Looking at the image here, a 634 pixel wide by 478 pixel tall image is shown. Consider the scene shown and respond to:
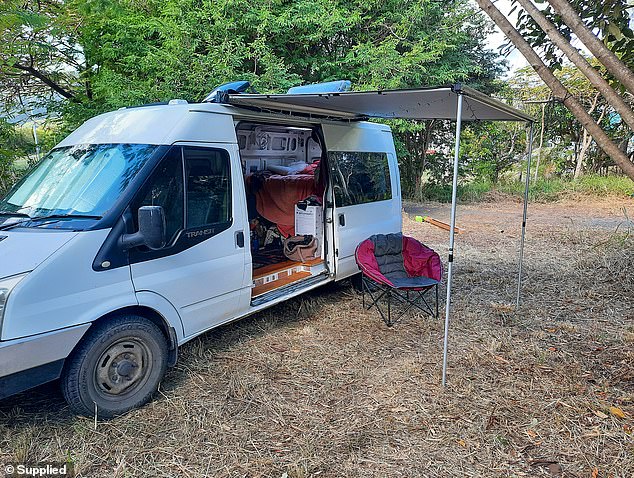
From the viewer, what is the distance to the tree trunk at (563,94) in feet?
9.27

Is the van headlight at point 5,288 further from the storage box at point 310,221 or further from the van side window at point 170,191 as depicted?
the storage box at point 310,221

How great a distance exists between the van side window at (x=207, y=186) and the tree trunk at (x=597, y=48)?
262 centimetres

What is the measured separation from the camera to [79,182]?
10.6ft

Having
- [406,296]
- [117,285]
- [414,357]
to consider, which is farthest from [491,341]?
[117,285]

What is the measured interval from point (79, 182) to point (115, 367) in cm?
133

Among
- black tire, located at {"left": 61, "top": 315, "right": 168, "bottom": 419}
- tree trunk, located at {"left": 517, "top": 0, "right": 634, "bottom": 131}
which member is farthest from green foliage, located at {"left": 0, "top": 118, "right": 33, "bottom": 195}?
tree trunk, located at {"left": 517, "top": 0, "right": 634, "bottom": 131}

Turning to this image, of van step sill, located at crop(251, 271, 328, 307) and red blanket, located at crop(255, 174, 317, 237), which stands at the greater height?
red blanket, located at crop(255, 174, 317, 237)

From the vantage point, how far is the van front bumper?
243 centimetres

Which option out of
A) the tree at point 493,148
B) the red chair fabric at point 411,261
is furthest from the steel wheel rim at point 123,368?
the tree at point 493,148

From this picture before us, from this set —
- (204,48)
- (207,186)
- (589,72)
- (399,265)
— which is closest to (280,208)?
(399,265)

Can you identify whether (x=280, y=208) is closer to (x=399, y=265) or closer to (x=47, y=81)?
(x=399, y=265)

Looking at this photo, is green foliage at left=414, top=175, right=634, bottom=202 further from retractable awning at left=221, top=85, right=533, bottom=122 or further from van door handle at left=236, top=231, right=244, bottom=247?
van door handle at left=236, top=231, right=244, bottom=247

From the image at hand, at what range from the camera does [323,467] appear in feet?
8.59

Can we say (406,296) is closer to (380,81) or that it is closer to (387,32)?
(380,81)
